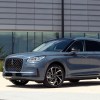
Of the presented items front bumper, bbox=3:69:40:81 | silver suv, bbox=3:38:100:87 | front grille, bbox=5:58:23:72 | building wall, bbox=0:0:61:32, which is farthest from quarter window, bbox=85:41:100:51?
building wall, bbox=0:0:61:32

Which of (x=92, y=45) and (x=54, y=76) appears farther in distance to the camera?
(x=92, y=45)

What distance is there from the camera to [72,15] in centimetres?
4900

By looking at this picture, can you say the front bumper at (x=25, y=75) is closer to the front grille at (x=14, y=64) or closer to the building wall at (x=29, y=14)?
the front grille at (x=14, y=64)

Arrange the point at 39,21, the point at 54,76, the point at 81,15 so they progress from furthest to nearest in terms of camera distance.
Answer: the point at 81,15
the point at 39,21
the point at 54,76

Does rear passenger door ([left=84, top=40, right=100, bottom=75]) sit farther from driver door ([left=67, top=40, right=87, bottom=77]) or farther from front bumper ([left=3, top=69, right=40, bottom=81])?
front bumper ([left=3, top=69, right=40, bottom=81])

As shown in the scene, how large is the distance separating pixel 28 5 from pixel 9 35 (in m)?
3.68

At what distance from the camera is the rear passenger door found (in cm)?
1492

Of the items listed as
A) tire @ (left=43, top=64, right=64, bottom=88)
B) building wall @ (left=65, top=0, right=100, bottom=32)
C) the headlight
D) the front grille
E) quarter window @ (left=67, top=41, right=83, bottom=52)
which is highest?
building wall @ (left=65, top=0, right=100, bottom=32)

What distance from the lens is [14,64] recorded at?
1409 cm

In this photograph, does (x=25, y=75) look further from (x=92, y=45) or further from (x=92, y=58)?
(x=92, y=45)

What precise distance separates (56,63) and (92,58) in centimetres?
149

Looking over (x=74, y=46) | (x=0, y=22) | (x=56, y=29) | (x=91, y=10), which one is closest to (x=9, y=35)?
(x=0, y=22)

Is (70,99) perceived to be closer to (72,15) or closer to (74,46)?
(74,46)

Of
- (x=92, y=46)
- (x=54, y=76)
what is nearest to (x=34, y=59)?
(x=54, y=76)
